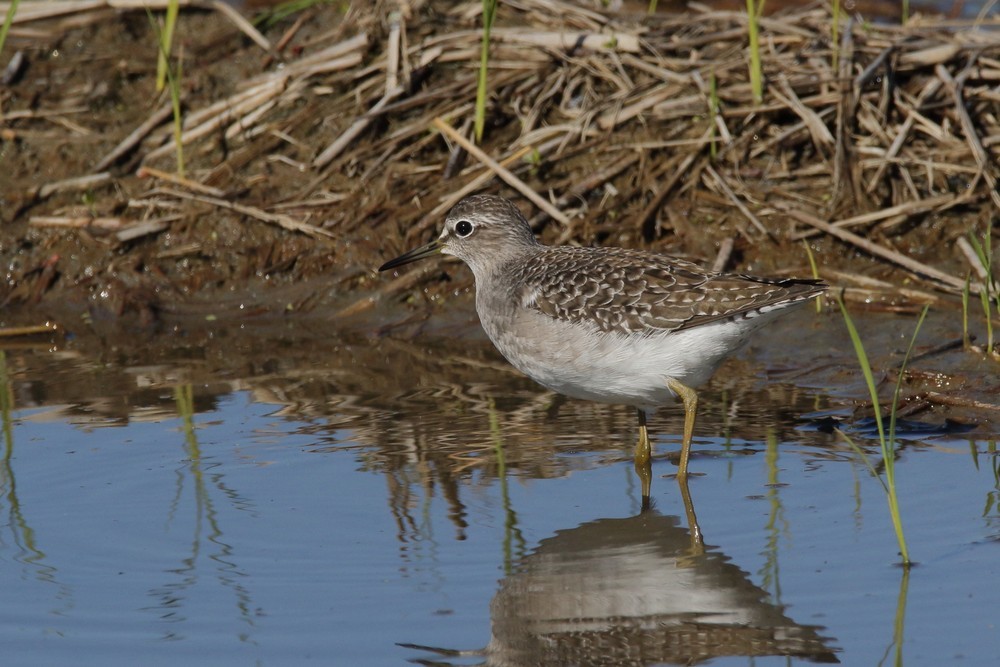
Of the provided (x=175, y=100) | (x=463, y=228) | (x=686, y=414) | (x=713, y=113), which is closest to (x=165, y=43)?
(x=175, y=100)

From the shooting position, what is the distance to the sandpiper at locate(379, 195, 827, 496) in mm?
6156

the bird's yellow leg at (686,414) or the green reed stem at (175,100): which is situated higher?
the green reed stem at (175,100)

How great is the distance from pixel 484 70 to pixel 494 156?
0.83 metres

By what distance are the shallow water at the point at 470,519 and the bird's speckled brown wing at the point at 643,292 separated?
77 centimetres

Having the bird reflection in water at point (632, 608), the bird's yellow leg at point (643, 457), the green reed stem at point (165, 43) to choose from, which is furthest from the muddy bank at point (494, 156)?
the bird reflection in water at point (632, 608)

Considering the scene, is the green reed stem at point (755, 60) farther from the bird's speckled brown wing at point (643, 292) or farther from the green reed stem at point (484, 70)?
the bird's speckled brown wing at point (643, 292)

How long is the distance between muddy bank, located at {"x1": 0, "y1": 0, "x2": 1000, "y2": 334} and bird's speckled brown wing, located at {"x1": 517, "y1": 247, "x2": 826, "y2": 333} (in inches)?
86.9

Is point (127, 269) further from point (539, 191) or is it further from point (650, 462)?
point (650, 462)

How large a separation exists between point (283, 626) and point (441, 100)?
596cm

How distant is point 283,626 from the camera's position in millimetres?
4703

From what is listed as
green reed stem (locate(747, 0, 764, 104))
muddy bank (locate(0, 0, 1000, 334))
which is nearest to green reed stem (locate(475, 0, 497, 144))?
muddy bank (locate(0, 0, 1000, 334))

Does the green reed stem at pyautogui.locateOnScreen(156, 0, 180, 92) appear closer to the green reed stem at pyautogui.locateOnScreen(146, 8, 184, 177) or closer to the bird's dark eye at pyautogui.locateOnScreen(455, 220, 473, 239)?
the green reed stem at pyautogui.locateOnScreen(146, 8, 184, 177)

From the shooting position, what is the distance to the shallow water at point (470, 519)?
461 centimetres

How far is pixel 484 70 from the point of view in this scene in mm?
8945
